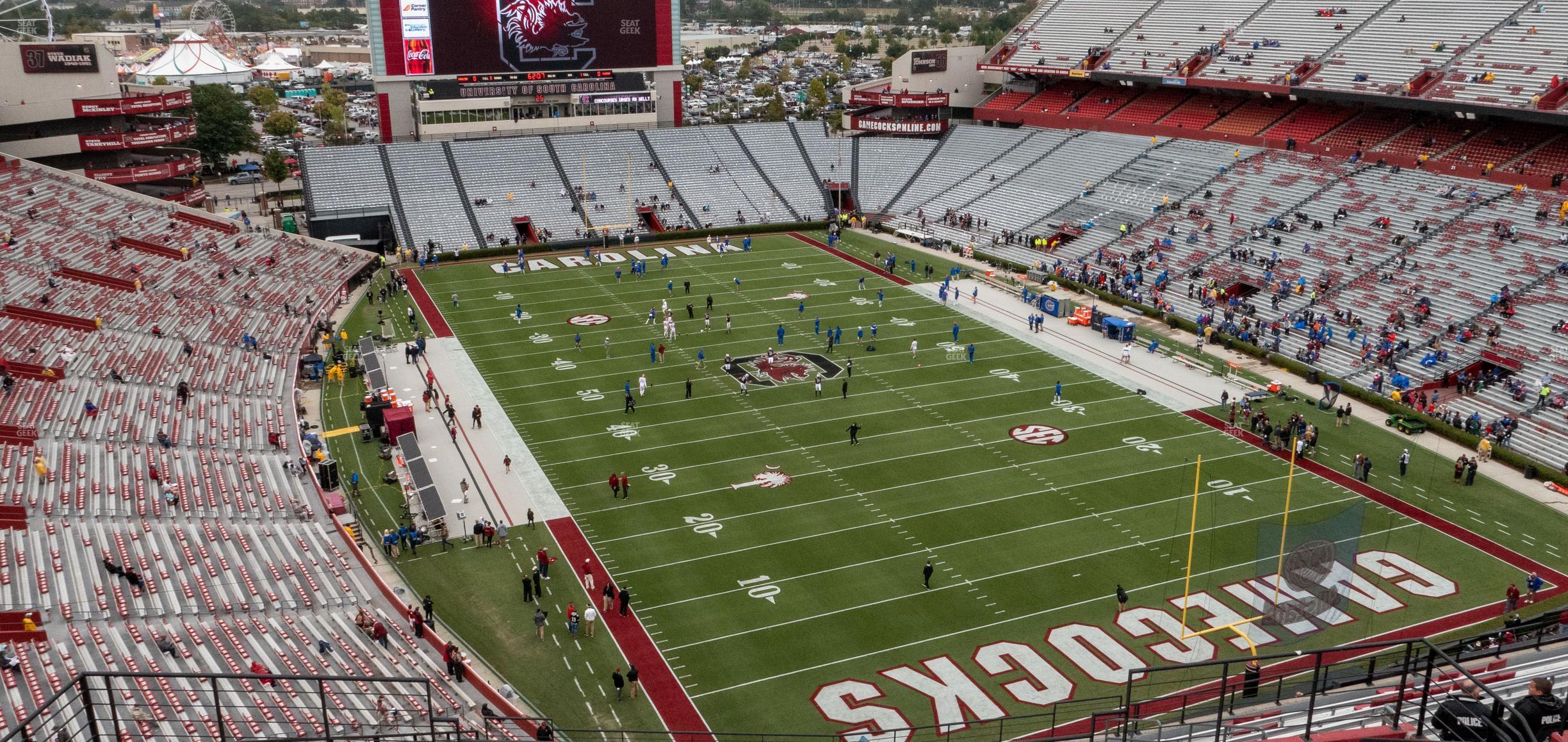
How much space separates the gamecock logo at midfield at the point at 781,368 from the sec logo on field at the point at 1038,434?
703 cm

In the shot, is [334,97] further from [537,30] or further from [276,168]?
[537,30]

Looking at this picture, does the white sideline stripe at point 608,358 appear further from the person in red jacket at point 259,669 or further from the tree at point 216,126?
the tree at point 216,126

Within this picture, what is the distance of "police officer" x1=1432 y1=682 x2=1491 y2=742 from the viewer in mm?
10648

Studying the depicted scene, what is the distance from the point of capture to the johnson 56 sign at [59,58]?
1950 inches

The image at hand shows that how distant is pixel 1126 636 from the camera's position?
70.4ft

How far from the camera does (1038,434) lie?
3156 centimetres

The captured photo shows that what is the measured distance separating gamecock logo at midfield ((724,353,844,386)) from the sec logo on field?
23.1ft

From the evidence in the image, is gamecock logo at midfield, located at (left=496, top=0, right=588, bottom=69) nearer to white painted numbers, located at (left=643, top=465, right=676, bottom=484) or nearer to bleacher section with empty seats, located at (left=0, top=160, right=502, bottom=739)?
bleacher section with empty seats, located at (left=0, top=160, right=502, bottom=739)

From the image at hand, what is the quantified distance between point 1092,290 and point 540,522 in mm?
28686

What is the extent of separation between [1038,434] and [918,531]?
7271mm

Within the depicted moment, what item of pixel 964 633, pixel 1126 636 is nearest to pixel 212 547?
pixel 964 633

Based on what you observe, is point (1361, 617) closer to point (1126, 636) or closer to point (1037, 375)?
point (1126, 636)

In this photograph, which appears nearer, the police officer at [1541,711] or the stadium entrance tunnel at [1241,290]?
the police officer at [1541,711]

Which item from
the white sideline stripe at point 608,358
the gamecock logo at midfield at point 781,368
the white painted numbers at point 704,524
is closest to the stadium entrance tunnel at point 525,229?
the white sideline stripe at point 608,358
